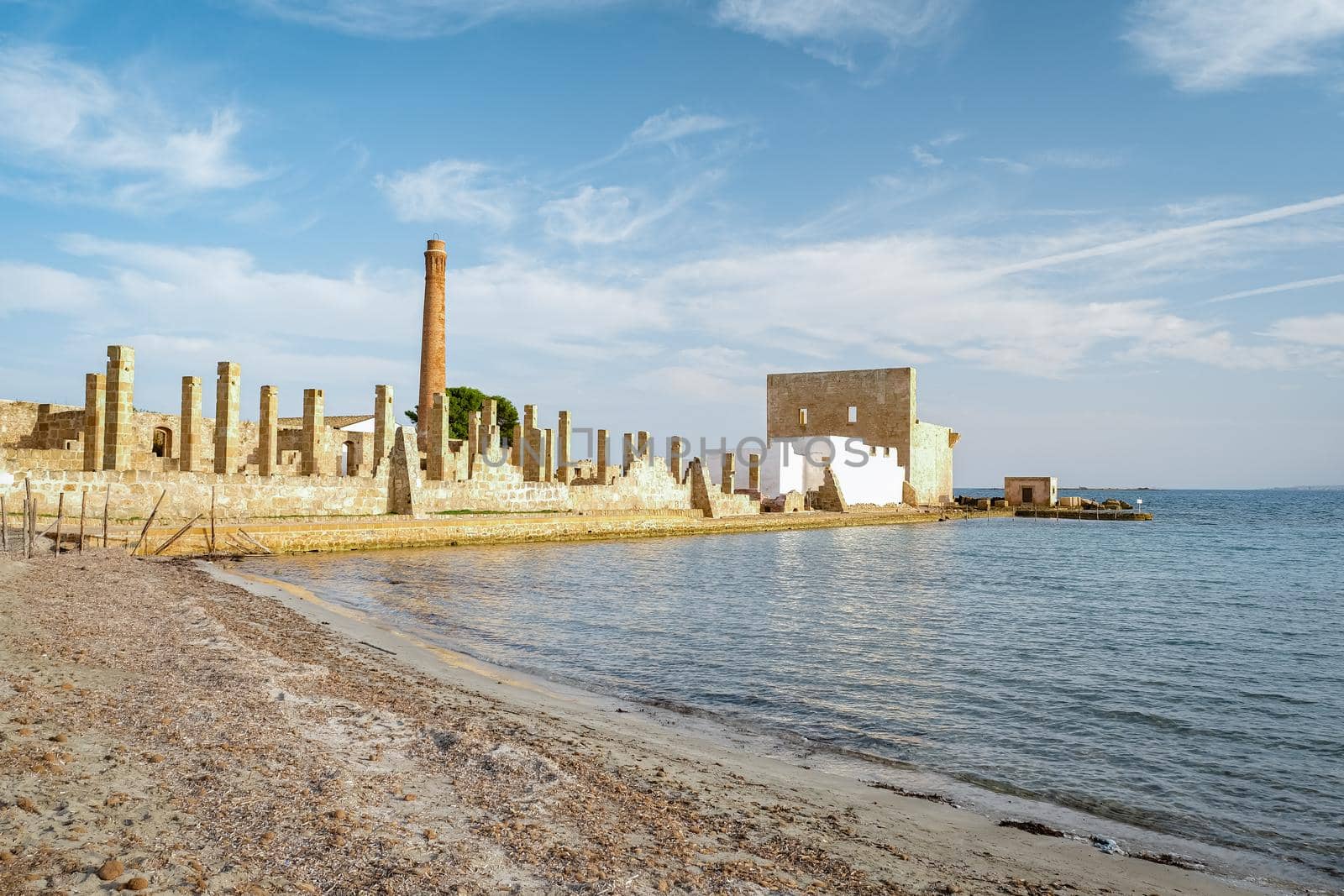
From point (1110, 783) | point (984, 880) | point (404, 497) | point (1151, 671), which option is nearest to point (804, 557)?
point (404, 497)

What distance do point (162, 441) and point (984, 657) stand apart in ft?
84.6

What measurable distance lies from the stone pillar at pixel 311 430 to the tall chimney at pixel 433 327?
1381 cm

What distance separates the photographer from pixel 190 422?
20.5 meters

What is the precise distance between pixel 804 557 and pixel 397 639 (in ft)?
53.3

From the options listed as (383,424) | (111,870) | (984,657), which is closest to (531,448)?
(383,424)

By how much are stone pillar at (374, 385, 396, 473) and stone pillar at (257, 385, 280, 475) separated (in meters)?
2.83

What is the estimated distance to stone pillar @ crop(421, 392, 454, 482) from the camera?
26656mm

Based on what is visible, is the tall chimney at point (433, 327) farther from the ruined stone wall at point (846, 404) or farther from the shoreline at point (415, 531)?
the ruined stone wall at point (846, 404)

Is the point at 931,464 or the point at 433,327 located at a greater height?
the point at 433,327

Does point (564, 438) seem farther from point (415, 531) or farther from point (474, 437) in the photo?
point (415, 531)

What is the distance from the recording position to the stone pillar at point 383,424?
2470 centimetres

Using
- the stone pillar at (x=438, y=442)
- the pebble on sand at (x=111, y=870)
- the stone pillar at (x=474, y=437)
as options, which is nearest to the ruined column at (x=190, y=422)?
the stone pillar at (x=438, y=442)

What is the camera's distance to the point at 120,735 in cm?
466

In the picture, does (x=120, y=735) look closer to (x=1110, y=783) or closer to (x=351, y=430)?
(x=1110, y=783)
